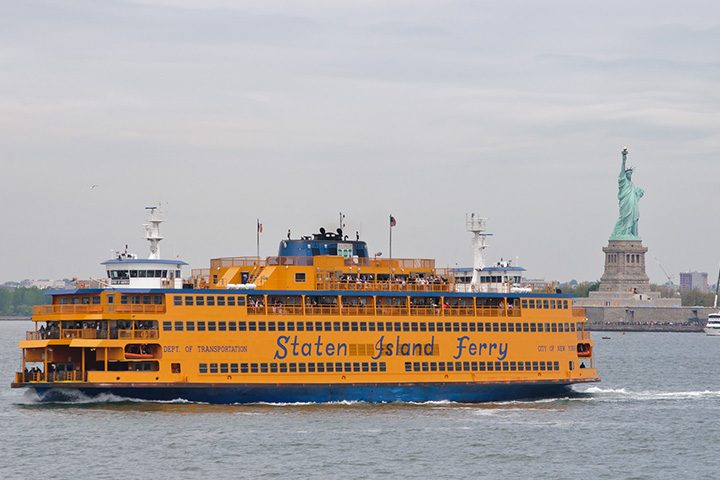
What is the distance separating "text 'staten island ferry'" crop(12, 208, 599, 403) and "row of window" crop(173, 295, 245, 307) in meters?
0.05

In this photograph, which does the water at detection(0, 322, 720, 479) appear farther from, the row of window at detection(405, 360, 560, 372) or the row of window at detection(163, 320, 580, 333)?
the row of window at detection(163, 320, 580, 333)

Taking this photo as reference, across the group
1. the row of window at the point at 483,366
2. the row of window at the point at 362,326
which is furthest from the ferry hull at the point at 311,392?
the row of window at the point at 362,326

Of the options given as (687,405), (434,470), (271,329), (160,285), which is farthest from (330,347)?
(687,405)

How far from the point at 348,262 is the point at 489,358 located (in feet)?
29.2

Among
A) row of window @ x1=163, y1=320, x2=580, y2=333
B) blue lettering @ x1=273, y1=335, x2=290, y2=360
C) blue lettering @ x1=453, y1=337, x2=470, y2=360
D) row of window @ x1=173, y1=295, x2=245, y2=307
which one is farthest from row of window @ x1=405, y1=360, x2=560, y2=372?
row of window @ x1=173, y1=295, x2=245, y2=307

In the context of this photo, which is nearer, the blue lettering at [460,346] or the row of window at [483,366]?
the row of window at [483,366]

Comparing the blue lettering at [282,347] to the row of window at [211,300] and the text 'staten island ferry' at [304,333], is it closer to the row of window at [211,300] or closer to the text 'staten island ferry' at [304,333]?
the text 'staten island ferry' at [304,333]

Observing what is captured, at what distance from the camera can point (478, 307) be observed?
2406 inches

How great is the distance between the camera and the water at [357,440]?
4228cm

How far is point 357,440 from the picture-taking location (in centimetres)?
4741

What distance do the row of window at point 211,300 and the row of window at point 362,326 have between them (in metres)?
0.85

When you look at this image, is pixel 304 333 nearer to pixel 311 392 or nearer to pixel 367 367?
pixel 311 392

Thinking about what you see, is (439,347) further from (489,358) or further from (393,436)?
(393,436)

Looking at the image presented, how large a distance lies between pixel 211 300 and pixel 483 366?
49.0 feet
